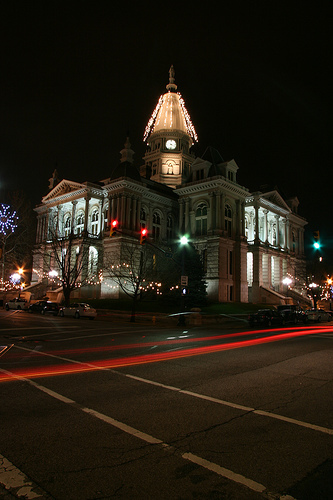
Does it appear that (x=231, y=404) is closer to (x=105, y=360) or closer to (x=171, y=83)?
(x=105, y=360)

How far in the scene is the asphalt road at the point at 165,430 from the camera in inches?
156

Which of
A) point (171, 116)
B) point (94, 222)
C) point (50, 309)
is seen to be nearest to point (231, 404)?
point (50, 309)

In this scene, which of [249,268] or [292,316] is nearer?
[292,316]

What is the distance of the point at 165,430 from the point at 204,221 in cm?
5436

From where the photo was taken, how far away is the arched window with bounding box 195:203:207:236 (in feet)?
193

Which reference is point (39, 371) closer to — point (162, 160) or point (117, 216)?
point (117, 216)

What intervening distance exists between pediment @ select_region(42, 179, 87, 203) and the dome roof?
24.9 meters

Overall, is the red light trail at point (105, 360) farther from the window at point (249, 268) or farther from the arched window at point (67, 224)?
the arched window at point (67, 224)

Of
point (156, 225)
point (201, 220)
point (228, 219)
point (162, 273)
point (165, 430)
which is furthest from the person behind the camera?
point (156, 225)

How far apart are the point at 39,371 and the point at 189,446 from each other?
6.08 m

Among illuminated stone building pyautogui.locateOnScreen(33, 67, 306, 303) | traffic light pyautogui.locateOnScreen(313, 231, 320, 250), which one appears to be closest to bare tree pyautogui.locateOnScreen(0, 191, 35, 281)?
illuminated stone building pyautogui.locateOnScreen(33, 67, 306, 303)

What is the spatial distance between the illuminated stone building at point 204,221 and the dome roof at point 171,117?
1922cm

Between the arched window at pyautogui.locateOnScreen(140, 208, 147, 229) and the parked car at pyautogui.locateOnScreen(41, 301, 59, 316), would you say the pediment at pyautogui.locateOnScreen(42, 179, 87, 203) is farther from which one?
the parked car at pyautogui.locateOnScreen(41, 301, 59, 316)

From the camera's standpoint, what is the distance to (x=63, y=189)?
6562 centimetres
